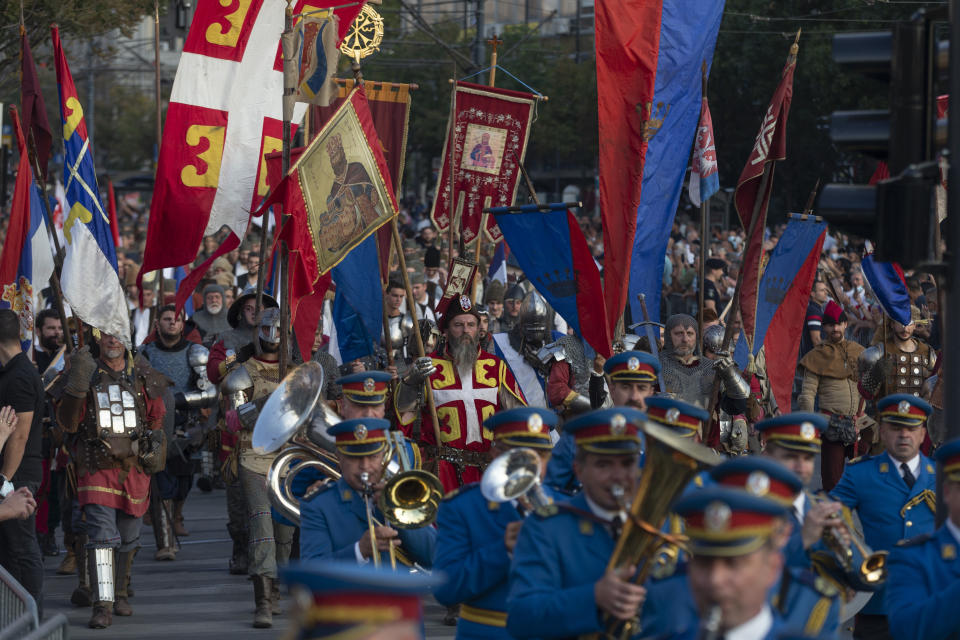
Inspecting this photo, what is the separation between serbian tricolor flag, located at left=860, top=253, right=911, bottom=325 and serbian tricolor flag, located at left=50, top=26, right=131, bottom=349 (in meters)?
5.79

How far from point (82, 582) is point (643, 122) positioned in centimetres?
484

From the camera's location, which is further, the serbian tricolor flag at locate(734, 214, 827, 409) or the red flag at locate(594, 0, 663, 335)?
the serbian tricolor flag at locate(734, 214, 827, 409)

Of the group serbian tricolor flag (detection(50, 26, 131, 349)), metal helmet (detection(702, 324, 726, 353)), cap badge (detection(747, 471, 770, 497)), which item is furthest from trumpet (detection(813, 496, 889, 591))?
metal helmet (detection(702, 324, 726, 353))

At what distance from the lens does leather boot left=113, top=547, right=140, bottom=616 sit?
10406 mm

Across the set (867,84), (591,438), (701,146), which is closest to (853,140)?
(591,438)

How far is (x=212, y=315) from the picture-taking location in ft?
50.4

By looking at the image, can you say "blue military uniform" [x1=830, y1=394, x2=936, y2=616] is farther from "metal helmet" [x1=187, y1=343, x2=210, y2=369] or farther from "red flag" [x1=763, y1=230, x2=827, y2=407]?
"metal helmet" [x1=187, y1=343, x2=210, y2=369]

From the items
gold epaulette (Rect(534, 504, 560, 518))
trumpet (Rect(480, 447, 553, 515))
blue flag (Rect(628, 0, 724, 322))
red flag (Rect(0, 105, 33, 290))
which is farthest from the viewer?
red flag (Rect(0, 105, 33, 290))

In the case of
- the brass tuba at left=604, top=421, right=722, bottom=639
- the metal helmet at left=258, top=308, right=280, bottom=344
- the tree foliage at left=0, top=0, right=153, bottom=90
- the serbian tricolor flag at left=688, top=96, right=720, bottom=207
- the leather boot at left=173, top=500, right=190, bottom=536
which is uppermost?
the tree foliage at left=0, top=0, right=153, bottom=90

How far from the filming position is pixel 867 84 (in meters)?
34.0

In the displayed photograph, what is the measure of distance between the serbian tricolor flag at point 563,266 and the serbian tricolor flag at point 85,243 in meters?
2.67

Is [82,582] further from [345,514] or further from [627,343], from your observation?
[345,514]

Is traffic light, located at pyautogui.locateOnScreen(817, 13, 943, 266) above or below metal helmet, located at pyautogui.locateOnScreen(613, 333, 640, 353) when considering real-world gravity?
above

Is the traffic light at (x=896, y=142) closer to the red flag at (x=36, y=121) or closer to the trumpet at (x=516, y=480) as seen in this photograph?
the trumpet at (x=516, y=480)
